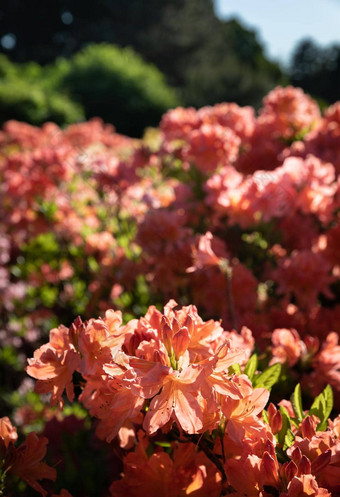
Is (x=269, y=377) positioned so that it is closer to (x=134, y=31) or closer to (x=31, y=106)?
(x=31, y=106)

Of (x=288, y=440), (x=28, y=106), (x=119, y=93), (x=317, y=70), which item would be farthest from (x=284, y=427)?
(x=317, y=70)

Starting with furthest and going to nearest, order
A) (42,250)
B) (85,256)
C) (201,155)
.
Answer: (42,250), (85,256), (201,155)

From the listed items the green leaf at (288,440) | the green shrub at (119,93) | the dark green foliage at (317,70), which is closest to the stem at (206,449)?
the green leaf at (288,440)

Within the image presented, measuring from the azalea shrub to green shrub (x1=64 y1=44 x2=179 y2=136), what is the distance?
1444 cm

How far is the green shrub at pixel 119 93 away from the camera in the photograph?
17688 mm

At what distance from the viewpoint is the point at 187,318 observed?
74 cm

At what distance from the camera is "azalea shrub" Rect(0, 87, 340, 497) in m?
0.72

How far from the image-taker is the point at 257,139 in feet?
7.59

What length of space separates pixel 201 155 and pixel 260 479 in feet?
5.08

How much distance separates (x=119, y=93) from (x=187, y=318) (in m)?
18.4

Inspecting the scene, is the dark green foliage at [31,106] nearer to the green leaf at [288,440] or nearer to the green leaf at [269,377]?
the green leaf at [269,377]

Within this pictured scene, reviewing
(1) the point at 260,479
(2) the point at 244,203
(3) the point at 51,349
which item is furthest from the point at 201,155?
(1) the point at 260,479

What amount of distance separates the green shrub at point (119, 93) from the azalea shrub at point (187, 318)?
1444cm

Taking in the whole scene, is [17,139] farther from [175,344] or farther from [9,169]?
[175,344]
